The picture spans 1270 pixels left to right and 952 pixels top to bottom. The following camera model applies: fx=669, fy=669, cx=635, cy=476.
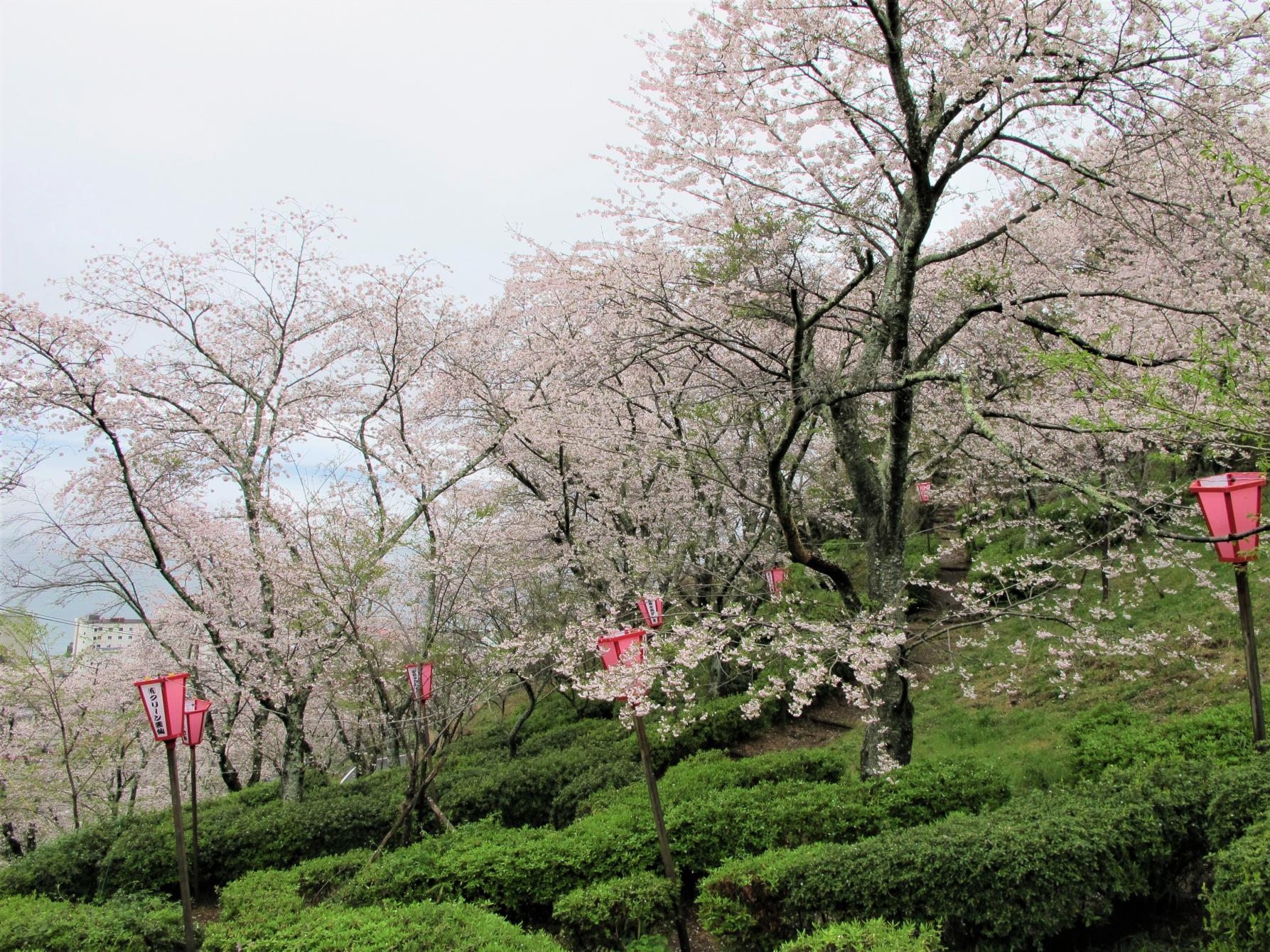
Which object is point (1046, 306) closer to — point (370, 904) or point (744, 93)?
point (744, 93)

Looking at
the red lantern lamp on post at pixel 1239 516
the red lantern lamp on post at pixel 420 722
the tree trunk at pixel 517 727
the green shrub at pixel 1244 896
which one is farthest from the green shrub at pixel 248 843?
the red lantern lamp on post at pixel 1239 516

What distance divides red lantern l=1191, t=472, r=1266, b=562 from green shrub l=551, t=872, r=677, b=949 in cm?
430

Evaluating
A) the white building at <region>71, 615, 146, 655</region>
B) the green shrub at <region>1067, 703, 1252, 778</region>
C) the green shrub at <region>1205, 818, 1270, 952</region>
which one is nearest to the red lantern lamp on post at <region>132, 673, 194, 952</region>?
the white building at <region>71, 615, 146, 655</region>

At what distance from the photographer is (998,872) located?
3.53 metres

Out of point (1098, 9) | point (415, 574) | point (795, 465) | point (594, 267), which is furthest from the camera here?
point (415, 574)

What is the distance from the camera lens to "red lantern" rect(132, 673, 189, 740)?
253 inches

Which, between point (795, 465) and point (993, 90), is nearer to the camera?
point (993, 90)

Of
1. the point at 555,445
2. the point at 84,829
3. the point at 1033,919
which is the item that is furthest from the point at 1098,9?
the point at 84,829

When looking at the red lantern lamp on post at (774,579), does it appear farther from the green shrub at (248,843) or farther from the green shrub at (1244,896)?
the green shrub at (1244,896)

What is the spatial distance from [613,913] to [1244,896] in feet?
11.5

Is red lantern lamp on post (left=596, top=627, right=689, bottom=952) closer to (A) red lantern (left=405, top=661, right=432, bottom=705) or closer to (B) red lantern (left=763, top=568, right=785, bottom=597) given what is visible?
(A) red lantern (left=405, top=661, right=432, bottom=705)

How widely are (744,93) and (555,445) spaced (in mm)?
5809

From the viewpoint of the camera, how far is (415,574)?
10.7 metres

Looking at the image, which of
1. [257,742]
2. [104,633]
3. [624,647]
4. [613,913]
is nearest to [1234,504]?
[624,647]
